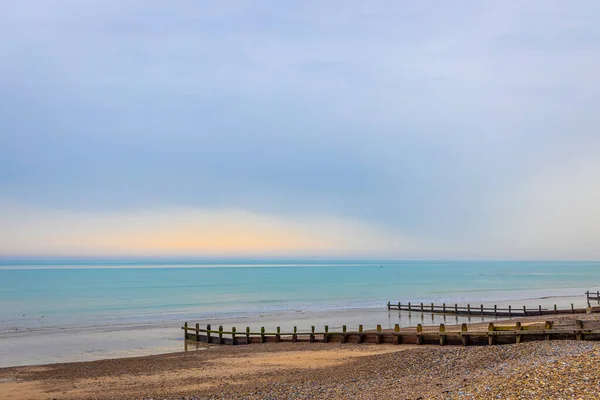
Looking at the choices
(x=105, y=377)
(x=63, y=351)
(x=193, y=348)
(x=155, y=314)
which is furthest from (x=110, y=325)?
(x=105, y=377)

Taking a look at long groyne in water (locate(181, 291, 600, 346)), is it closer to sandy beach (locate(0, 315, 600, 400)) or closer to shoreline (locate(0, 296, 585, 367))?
sandy beach (locate(0, 315, 600, 400))

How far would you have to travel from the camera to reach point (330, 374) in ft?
67.6

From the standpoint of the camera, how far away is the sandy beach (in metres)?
13.2

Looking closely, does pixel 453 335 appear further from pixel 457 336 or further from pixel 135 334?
pixel 135 334

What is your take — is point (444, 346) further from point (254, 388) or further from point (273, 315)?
point (273, 315)

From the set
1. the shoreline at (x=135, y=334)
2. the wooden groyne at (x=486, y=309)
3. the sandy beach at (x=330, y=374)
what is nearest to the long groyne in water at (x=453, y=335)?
the sandy beach at (x=330, y=374)

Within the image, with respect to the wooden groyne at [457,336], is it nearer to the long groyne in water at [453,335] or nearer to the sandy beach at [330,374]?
the long groyne in water at [453,335]

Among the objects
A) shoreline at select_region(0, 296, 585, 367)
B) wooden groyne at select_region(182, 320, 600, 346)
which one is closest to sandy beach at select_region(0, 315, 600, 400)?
wooden groyne at select_region(182, 320, 600, 346)

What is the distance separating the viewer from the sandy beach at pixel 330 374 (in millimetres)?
13195

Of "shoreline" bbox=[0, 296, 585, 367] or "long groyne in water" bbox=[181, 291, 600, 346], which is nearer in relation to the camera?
Result: "long groyne in water" bbox=[181, 291, 600, 346]

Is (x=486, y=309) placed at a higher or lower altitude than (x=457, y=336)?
lower

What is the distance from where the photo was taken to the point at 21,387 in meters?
23.0

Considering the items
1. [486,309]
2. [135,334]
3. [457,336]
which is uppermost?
[457,336]

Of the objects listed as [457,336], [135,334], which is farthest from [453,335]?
[135,334]
